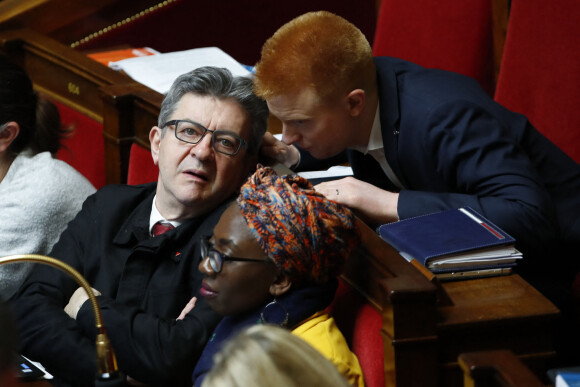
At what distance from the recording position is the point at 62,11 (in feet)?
11.6

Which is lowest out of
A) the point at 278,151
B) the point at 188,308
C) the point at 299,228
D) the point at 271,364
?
the point at 188,308

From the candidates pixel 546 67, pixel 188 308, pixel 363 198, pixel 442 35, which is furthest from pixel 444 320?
pixel 442 35

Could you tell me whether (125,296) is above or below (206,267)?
below

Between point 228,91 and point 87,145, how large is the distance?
3.85 feet

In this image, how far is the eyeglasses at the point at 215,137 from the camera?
207 centimetres

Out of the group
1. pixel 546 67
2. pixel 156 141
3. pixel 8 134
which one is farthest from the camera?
pixel 546 67

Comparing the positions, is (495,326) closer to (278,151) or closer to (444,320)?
(444,320)

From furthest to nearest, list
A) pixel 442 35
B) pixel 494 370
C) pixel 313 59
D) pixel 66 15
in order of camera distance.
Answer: pixel 66 15
pixel 442 35
pixel 313 59
pixel 494 370

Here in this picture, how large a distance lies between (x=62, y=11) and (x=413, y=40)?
1.36 m

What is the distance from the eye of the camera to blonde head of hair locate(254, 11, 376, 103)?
1968 mm

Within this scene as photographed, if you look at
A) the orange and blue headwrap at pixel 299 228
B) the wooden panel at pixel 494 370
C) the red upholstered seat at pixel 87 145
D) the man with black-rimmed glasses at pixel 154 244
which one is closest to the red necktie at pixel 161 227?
the man with black-rimmed glasses at pixel 154 244

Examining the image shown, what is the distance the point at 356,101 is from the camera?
2.04 m

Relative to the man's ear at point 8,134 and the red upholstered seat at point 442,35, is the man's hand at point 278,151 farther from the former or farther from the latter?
the red upholstered seat at point 442,35

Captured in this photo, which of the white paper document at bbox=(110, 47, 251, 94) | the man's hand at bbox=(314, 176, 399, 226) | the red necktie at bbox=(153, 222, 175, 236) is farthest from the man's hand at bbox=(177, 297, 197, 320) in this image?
the white paper document at bbox=(110, 47, 251, 94)
